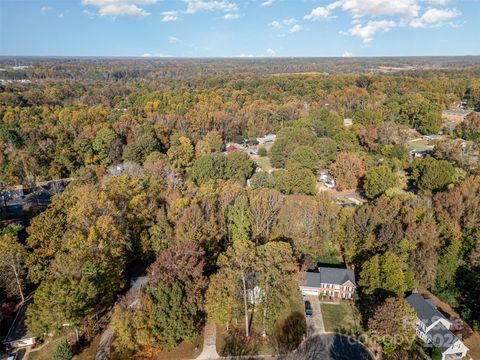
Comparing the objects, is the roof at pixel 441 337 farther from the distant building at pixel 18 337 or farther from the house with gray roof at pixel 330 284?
the distant building at pixel 18 337

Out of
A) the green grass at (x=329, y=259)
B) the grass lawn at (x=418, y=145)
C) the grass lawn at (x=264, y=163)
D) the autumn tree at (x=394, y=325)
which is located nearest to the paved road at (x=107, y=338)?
the autumn tree at (x=394, y=325)

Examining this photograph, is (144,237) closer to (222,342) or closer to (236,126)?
(222,342)

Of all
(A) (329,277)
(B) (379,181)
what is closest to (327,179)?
(B) (379,181)

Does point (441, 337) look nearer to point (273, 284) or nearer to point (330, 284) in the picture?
point (330, 284)

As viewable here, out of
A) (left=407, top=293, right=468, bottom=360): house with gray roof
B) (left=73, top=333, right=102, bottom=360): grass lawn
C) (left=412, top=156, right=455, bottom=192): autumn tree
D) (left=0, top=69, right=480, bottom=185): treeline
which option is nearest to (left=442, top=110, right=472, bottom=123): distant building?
(left=0, top=69, right=480, bottom=185): treeline

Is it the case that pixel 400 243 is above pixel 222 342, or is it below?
above

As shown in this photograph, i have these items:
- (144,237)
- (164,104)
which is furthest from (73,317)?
(164,104)
